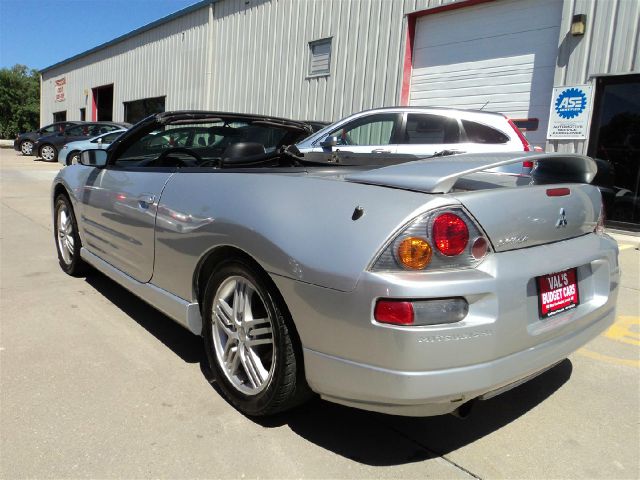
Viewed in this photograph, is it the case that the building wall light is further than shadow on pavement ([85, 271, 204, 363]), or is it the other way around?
the building wall light

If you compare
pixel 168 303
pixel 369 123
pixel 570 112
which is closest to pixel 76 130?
pixel 369 123

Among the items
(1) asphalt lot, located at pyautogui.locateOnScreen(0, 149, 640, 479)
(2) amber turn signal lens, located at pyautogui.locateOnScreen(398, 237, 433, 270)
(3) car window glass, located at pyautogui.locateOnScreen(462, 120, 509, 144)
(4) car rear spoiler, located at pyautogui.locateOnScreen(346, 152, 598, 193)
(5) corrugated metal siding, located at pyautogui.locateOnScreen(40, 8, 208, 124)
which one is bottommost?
(1) asphalt lot, located at pyautogui.locateOnScreen(0, 149, 640, 479)

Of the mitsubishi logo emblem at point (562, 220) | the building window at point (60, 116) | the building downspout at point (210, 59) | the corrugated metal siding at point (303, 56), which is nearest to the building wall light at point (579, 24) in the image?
the corrugated metal siding at point (303, 56)

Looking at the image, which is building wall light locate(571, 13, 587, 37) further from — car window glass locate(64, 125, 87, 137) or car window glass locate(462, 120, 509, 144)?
car window glass locate(64, 125, 87, 137)

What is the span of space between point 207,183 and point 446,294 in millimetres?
1478

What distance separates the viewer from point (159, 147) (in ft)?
13.2

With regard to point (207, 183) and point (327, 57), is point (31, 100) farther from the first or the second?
point (207, 183)

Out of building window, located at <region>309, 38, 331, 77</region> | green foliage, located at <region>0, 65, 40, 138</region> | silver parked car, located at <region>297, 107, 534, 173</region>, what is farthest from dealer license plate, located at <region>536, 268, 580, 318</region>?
green foliage, located at <region>0, 65, 40, 138</region>

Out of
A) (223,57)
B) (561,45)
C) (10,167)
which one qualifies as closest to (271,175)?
(561,45)

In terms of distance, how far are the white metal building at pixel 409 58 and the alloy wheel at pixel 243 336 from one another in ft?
25.1

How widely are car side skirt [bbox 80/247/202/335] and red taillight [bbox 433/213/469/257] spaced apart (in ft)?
4.85

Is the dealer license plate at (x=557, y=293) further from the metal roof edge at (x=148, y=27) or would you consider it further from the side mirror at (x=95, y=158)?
the metal roof edge at (x=148, y=27)

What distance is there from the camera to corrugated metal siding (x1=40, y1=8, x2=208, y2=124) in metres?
18.3

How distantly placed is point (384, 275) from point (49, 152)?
72.9 ft
